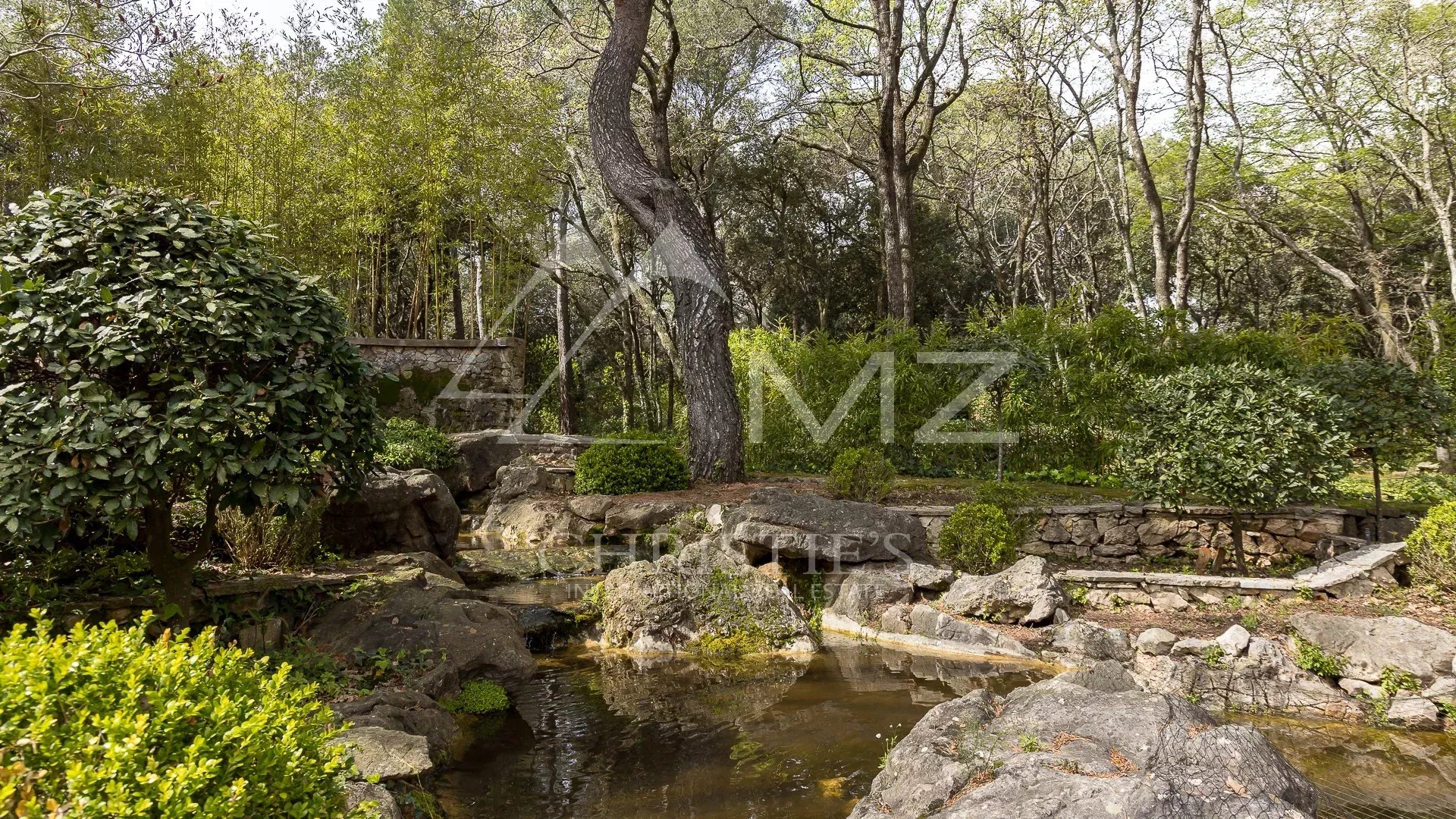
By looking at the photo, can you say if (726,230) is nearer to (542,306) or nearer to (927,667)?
(542,306)

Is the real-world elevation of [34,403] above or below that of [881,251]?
below

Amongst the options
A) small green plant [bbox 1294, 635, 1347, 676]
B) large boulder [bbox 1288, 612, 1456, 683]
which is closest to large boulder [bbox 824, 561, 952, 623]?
small green plant [bbox 1294, 635, 1347, 676]

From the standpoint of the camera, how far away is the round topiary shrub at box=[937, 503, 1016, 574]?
745cm

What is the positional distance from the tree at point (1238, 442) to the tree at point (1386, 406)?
1.81 ft

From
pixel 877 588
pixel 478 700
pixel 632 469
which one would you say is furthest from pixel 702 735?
pixel 632 469

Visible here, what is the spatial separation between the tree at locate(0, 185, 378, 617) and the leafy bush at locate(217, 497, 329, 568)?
3.07ft

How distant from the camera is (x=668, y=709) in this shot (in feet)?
→ 17.7

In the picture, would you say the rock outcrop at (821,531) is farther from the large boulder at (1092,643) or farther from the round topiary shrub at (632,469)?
the round topiary shrub at (632,469)

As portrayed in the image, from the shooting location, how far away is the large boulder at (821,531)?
7586mm

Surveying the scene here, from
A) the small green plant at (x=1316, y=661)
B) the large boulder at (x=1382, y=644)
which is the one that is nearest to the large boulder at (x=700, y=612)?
the small green plant at (x=1316, y=661)

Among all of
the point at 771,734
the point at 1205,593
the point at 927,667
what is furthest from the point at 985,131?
the point at 771,734

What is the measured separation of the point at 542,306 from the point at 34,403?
23051 mm

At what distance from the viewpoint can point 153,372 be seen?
423cm

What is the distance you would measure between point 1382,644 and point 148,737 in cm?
668
